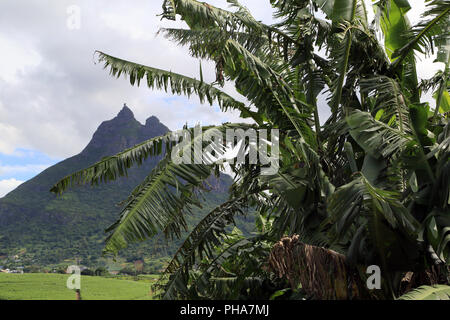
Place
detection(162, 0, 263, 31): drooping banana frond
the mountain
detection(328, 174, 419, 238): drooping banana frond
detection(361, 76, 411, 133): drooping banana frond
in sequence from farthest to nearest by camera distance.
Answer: the mountain → detection(162, 0, 263, 31): drooping banana frond → detection(361, 76, 411, 133): drooping banana frond → detection(328, 174, 419, 238): drooping banana frond

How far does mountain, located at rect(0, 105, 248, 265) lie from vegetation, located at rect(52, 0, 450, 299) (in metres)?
14.6

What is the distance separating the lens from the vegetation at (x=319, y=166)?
11.1ft

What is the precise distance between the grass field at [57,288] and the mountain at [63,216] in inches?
180

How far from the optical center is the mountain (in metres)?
26.8

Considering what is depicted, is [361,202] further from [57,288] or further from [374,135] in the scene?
[57,288]

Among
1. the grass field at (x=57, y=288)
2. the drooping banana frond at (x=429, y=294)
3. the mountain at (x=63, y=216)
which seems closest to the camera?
the drooping banana frond at (x=429, y=294)

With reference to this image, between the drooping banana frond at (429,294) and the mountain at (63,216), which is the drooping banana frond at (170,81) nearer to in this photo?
the drooping banana frond at (429,294)

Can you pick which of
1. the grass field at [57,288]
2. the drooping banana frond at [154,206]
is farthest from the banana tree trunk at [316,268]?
the grass field at [57,288]

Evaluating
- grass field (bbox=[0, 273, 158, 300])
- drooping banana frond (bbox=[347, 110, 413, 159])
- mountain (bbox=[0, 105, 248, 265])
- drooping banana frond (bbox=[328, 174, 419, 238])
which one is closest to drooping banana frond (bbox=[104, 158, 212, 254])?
drooping banana frond (bbox=[328, 174, 419, 238])

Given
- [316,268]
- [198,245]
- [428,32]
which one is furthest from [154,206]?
[428,32]

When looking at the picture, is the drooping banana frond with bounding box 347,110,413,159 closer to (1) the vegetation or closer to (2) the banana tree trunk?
(1) the vegetation

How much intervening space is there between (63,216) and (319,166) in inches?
1356

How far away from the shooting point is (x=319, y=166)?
14.0 ft
